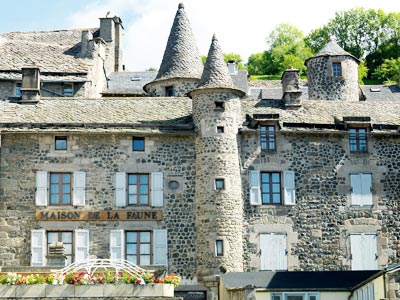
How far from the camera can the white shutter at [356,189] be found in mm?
31609

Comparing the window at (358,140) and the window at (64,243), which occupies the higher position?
the window at (358,140)

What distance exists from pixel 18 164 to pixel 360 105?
1356 cm

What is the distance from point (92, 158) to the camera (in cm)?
3111

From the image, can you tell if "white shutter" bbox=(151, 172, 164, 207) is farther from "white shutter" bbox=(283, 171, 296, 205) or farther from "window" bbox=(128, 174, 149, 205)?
"white shutter" bbox=(283, 171, 296, 205)

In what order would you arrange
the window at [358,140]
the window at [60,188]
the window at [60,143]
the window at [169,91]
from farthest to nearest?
the window at [169,91] < the window at [358,140] < the window at [60,143] < the window at [60,188]

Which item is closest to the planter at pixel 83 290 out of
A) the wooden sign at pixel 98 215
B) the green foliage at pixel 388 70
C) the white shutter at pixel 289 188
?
the wooden sign at pixel 98 215

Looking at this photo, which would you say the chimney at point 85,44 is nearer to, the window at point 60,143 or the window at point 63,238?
the window at point 60,143

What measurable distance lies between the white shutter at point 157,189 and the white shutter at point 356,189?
6.86 metres

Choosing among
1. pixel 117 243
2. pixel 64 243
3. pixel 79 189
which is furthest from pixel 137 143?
pixel 64 243

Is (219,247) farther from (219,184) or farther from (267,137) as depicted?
(267,137)

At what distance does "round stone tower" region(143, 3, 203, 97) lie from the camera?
127ft

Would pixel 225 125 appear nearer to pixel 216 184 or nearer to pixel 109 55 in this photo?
pixel 216 184

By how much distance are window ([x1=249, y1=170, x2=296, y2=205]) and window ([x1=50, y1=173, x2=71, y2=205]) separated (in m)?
6.43

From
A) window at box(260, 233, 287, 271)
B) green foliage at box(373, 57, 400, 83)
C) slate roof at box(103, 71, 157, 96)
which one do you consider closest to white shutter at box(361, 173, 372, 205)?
window at box(260, 233, 287, 271)
